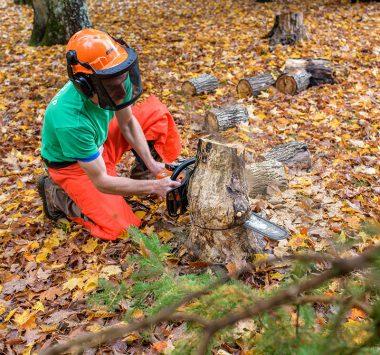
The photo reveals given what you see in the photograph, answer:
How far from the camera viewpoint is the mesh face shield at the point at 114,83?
2732 mm

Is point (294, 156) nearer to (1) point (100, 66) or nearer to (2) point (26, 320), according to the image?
(1) point (100, 66)

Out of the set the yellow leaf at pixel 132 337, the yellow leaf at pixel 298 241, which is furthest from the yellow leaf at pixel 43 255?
the yellow leaf at pixel 298 241

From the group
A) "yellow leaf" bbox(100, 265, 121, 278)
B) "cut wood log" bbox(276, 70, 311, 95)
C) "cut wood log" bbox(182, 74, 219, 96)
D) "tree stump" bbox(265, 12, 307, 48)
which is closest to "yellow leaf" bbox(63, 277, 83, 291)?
"yellow leaf" bbox(100, 265, 121, 278)

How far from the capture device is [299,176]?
4.20 metres

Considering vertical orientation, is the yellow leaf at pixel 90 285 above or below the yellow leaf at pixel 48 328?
below

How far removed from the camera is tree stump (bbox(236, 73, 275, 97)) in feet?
19.1

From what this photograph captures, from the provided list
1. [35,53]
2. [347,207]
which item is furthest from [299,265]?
[35,53]

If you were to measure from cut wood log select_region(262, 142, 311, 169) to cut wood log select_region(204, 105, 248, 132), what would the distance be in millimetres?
816

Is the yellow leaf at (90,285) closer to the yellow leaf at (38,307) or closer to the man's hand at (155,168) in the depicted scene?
→ the yellow leaf at (38,307)

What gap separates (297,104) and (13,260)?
12.5ft

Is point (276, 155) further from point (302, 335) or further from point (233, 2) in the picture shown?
point (233, 2)

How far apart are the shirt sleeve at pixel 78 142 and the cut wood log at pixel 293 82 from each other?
138 inches

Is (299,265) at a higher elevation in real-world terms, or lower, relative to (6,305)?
higher

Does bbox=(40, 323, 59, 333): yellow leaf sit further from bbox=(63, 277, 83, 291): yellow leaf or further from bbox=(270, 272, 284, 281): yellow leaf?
bbox=(270, 272, 284, 281): yellow leaf
